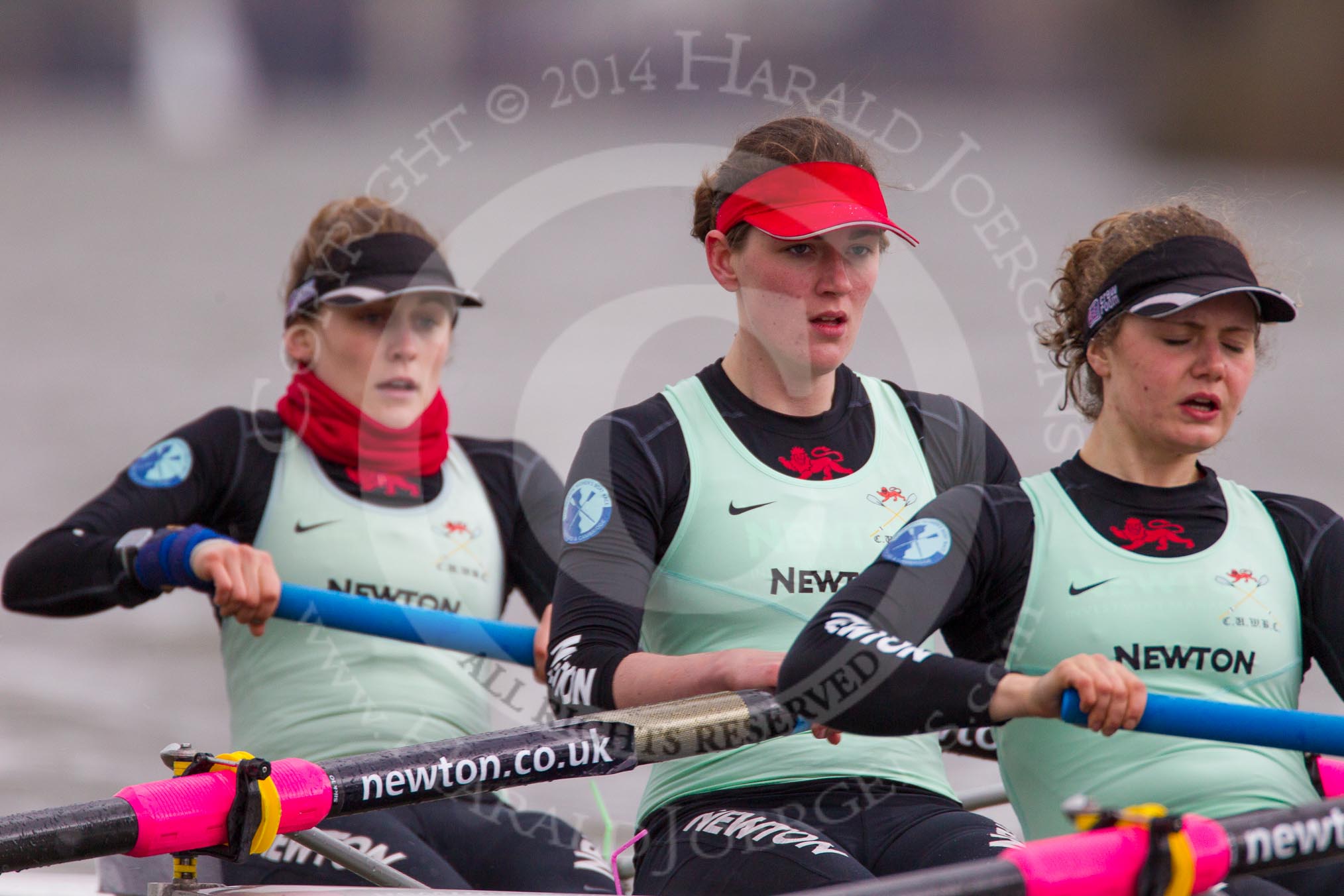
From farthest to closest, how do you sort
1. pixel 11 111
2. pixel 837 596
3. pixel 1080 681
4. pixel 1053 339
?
pixel 11 111 < pixel 1053 339 < pixel 837 596 < pixel 1080 681

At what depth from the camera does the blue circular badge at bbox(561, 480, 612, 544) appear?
8.11 ft

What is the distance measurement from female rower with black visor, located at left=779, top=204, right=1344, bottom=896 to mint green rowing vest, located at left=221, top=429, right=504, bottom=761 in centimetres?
116

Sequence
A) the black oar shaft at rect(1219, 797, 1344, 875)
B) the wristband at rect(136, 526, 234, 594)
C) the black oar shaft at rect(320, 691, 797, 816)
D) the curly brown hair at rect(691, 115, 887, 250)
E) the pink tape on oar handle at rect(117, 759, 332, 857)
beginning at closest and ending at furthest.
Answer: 1. the black oar shaft at rect(1219, 797, 1344, 875)
2. the pink tape on oar handle at rect(117, 759, 332, 857)
3. the black oar shaft at rect(320, 691, 797, 816)
4. the curly brown hair at rect(691, 115, 887, 250)
5. the wristband at rect(136, 526, 234, 594)

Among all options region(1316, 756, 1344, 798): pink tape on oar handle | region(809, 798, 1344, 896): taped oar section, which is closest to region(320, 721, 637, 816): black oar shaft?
region(809, 798, 1344, 896): taped oar section

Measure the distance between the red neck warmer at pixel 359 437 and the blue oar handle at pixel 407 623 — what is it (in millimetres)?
294

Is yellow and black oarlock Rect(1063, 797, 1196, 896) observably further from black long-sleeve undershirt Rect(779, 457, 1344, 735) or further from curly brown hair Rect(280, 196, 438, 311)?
curly brown hair Rect(280, 196, 438, 311)

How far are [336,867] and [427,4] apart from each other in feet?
90.6

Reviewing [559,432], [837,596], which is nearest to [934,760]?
[837,596]

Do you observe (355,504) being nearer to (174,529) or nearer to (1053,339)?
(174,529)

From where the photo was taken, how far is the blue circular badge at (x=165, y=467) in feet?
10.4

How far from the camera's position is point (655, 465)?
8.21 feet

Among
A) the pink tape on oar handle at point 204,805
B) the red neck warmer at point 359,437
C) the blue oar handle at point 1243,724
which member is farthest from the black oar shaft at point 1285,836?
the red neck warmer at point 359,437

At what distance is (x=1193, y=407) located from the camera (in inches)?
93.7

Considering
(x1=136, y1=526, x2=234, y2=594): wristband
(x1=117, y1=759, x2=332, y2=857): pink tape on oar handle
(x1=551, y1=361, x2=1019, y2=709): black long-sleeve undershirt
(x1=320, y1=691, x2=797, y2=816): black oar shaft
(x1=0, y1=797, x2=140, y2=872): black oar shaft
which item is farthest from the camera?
(x1=136, y1=526, x2=234, y2=594): wristband
